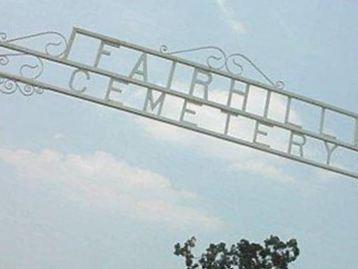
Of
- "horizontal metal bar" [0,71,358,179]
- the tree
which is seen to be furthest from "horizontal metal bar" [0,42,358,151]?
the tree

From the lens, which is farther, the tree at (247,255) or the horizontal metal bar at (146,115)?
the tree at (247,255)

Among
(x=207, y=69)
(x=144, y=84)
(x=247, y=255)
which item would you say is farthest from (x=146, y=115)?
(x=247, y=255)

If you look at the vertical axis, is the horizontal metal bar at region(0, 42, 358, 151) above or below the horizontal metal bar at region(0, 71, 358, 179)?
above

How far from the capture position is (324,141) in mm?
5863

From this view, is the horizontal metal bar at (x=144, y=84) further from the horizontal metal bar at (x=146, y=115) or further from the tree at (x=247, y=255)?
the tree at (x=247, y=255)

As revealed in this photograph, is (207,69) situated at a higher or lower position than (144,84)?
higher

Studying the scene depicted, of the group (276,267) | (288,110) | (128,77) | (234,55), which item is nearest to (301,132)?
(288,110)

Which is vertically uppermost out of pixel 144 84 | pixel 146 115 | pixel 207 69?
pixel 207 69

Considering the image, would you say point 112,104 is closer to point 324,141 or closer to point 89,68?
point 89,68

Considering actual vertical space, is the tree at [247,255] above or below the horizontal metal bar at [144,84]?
above

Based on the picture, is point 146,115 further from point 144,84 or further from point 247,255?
point 247,255

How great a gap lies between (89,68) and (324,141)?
87.4 inches

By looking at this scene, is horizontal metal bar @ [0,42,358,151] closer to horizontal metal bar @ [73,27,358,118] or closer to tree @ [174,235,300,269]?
horizontal metal bar @ [73,27,358,118]

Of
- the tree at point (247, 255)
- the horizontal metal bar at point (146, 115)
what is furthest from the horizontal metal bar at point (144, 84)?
the tree at point (247, 255)
